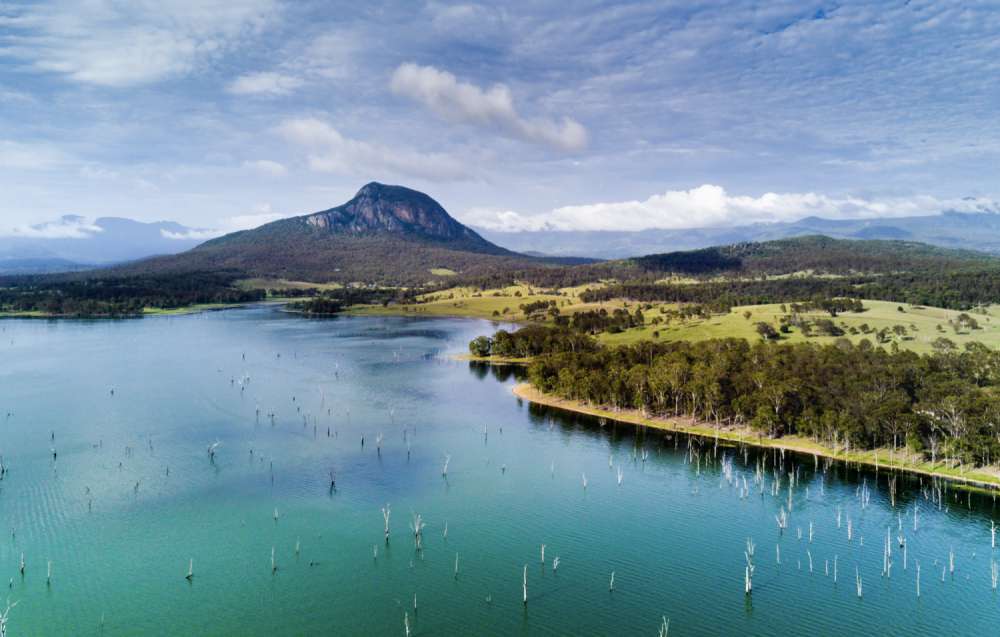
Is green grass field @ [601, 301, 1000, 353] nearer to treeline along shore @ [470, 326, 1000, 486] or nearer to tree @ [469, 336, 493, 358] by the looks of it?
treeline along shore @ [470, 326, 1000, 486]

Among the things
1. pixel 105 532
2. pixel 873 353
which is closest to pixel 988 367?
pixel 873 353

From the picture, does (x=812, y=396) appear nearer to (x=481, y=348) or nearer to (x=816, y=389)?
(x=816, y=389)

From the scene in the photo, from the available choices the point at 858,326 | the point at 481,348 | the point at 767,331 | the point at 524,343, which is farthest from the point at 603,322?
the point at 858,326

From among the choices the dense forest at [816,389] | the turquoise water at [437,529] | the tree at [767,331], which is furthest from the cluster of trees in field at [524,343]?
the turquoise water at [437,529]

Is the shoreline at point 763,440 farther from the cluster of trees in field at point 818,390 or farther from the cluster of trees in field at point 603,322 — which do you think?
the cluster of trees in field at point 603,322

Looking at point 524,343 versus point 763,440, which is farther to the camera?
point 524,343

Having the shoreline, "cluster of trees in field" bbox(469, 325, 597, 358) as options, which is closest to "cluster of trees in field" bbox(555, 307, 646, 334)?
"cluster of trees in field" bbox(469, 325, 597, 358)

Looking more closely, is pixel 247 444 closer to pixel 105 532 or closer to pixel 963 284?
pixel 105 532
